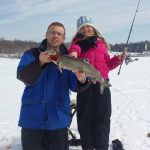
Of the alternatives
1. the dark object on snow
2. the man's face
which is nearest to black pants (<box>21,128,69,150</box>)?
the man's face

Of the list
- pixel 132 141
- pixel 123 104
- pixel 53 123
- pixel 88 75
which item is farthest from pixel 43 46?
pixel 123 104

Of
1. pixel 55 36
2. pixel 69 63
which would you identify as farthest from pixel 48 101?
pixel 55 36

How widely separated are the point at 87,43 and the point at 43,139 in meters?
1.56

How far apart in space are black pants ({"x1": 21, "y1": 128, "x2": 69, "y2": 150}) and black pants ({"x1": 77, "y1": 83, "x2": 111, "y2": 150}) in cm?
106

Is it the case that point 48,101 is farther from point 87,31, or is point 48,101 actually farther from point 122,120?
point 122,120

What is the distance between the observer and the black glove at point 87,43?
17.1 ft

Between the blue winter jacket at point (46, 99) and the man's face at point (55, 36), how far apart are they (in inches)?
9.1

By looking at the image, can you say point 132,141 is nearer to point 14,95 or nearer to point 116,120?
point 116,120

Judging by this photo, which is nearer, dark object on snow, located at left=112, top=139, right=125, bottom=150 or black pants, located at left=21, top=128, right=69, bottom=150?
black pants, located at left=21, top=128, right=69, bottom=150

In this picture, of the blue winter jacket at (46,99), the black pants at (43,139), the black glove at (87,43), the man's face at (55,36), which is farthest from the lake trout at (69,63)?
the black glove at (87,43)

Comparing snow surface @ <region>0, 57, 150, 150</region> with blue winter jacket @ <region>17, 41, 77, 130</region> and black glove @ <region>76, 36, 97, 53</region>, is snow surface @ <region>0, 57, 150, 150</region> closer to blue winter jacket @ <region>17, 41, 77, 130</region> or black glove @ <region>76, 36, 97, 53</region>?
black glove @ <region>76, 36, 97, 53</region>

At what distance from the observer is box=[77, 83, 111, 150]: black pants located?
5.31 m

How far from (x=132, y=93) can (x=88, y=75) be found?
28.8 feet

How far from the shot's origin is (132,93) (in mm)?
12734
